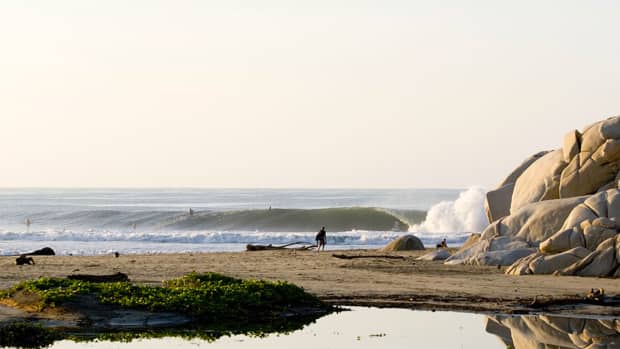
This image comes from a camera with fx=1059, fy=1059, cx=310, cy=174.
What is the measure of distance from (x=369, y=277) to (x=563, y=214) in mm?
6221

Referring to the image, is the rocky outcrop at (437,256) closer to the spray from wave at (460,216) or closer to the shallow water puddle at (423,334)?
the shallow water puddle at (423,334)

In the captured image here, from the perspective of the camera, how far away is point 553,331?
16.8 metres

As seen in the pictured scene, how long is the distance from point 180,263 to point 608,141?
484 inches

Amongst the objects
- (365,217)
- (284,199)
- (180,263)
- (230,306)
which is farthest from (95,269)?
(284,199)

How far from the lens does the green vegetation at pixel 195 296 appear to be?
1769 cm

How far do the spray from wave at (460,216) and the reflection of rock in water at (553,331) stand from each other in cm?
3879

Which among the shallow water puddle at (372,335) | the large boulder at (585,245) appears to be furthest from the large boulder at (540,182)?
the shallow water puddle at (372,335)

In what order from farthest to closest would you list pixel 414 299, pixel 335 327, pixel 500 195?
pixel 500 195 < pixel 414 299 < pixel 335 327

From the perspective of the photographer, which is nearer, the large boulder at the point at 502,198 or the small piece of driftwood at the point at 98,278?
the small piece of driftwood at the point at 98,278

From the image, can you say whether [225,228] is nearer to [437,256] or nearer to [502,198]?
[502,198]

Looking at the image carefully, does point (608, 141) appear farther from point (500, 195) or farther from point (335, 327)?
point (335, 327)

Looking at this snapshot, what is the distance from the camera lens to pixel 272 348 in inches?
595

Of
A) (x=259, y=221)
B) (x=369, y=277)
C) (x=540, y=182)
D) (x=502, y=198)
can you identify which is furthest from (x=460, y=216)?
(x=369, y=277)

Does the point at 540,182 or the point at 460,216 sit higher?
the point at 540,182
